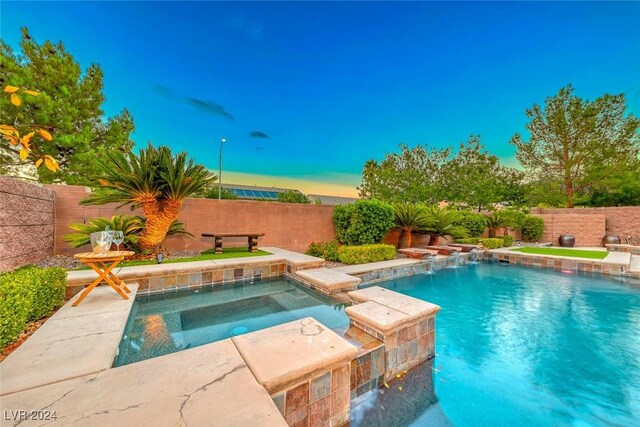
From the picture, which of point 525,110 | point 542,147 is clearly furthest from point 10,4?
point 542,147

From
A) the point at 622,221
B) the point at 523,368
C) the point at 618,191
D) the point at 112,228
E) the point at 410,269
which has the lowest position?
the point at 523,368

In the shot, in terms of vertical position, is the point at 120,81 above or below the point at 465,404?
above

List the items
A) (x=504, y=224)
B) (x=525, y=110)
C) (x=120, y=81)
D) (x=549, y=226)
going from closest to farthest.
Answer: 1. (x=120, y=81)
2. (x=504, y=224)
3. (x=549, y=226)
4. (x=525, y=110)

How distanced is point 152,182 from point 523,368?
6.41 meters

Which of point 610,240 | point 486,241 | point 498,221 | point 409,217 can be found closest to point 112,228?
point 409,217

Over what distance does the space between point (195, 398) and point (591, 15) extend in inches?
537

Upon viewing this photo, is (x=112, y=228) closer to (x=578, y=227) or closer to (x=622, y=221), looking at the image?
(x=578, y=227)

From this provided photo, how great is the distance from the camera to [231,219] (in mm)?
7426

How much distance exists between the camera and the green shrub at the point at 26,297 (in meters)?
2.13

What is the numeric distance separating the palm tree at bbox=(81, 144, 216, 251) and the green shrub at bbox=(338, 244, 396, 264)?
3802mm

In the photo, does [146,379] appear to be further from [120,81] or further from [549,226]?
[549,226]

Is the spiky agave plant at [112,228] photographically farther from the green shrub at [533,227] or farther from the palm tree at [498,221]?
the green shrub at [533,227]

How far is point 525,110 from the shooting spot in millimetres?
15812

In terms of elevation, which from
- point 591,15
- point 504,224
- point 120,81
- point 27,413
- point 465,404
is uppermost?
point 591,15
